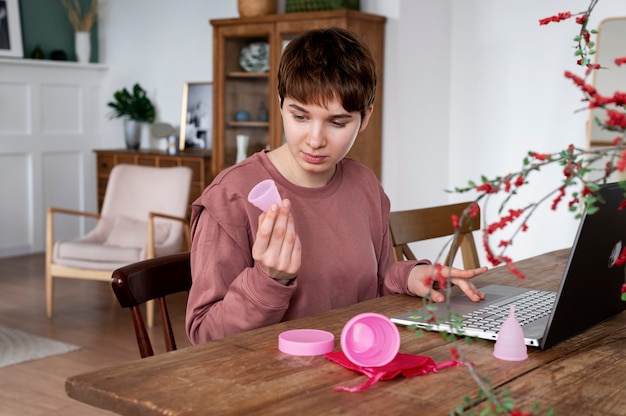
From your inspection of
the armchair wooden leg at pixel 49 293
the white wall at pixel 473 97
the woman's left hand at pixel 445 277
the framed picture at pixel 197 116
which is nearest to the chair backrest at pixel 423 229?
the woman's left hand at pixel 445 277

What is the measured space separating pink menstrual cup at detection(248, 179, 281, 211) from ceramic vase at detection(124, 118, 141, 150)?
5433 millimetres

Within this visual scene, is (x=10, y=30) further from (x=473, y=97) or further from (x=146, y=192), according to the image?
(x=473, y=97)

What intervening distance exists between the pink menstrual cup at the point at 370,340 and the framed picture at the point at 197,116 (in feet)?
17.1

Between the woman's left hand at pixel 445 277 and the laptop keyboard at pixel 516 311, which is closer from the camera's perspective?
the laptop keyboard at pixel 516 311

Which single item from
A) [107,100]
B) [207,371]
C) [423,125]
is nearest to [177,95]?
[107,100]

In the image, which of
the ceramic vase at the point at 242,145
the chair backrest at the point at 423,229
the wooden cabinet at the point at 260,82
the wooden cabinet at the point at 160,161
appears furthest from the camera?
the wooden cabinet at the point at 160,161

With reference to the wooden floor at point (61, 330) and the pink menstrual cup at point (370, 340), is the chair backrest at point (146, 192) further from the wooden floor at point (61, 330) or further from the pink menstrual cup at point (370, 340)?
the pink menstrual cup at point (370, 340)

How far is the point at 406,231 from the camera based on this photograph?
2211 millimetres

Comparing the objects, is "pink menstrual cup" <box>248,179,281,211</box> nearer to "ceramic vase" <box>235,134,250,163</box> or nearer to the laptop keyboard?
the laptop keyboard

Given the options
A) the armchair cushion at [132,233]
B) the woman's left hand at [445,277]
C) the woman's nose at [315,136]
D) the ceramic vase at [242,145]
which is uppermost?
the woman's nose at [315,136]

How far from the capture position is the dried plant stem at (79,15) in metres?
6.84

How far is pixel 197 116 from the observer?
6.41 meters

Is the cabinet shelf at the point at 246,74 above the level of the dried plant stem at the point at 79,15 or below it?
below

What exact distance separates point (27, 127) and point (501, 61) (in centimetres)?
371
